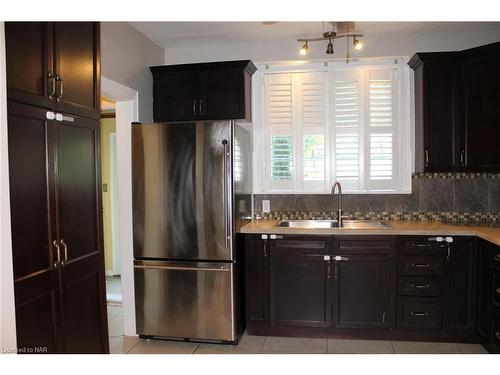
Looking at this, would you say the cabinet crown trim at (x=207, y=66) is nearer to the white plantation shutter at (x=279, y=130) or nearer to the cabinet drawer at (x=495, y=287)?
the white plantation shutter at (x=279, y=130)

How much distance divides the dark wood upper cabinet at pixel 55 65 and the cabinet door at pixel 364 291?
83.9 inches

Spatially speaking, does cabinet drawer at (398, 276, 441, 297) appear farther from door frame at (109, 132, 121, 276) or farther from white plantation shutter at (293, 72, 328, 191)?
door frame at (109, 132, 121, 276)

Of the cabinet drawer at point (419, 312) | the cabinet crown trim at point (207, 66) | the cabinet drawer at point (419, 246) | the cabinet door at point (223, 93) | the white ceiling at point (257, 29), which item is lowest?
the cabinet drawer at point (419, 312)

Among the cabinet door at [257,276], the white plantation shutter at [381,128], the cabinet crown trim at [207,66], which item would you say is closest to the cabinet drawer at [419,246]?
the white plantation shutter at [381,128]

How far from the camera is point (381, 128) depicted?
3463mm

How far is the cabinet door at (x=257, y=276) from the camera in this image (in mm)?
3094

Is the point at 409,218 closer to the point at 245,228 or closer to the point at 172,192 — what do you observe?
the point at 245,228

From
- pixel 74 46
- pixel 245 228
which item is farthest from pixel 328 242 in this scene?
pixel 74 46

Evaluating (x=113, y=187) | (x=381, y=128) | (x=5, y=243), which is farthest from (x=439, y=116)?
(x=113, y=187)

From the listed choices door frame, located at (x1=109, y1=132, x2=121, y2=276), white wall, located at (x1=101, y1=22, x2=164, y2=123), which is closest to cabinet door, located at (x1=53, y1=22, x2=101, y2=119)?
white wall, located at (x1=101, y1=22, x2=164, y2=123)

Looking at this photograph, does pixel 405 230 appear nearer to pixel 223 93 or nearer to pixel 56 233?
pixel 223 93

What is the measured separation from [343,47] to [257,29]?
32.1 inches

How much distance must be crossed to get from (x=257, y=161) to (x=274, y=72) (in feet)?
2.76

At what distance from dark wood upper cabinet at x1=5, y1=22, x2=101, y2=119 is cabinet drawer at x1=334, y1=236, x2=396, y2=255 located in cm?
198
